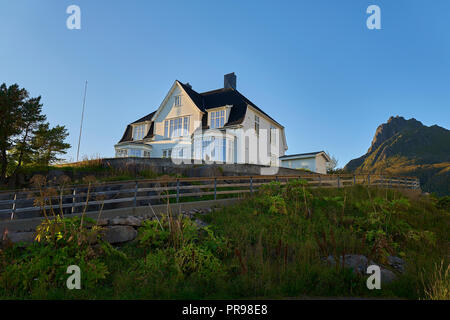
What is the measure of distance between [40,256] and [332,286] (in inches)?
230

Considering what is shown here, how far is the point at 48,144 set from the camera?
21.1 metres

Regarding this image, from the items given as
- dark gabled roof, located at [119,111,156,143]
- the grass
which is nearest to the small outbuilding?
dark gabled roof, located at [119,111,156,143]

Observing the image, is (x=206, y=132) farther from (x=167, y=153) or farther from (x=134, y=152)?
(x=134, y=152)

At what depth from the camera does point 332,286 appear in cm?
434

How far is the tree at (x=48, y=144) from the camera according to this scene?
19.6m

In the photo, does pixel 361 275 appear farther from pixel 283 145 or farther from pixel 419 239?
pixel 283 145

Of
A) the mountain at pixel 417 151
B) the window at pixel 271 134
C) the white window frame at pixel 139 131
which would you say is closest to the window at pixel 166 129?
the white window frame at pixel 139 131

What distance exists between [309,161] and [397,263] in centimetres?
2040

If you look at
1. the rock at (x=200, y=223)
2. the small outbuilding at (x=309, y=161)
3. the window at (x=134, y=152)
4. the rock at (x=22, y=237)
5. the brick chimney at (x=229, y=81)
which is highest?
the brick chimney at (x=229, y=81)

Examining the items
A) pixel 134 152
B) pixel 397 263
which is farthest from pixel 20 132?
pixel 397 263

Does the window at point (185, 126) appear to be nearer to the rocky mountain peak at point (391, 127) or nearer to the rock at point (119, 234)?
the rock at point (119, 234)

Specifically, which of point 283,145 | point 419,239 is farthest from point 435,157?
point 419,239

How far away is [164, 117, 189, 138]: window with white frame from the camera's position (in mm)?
25380

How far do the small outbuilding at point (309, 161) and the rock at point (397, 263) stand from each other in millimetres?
19495
